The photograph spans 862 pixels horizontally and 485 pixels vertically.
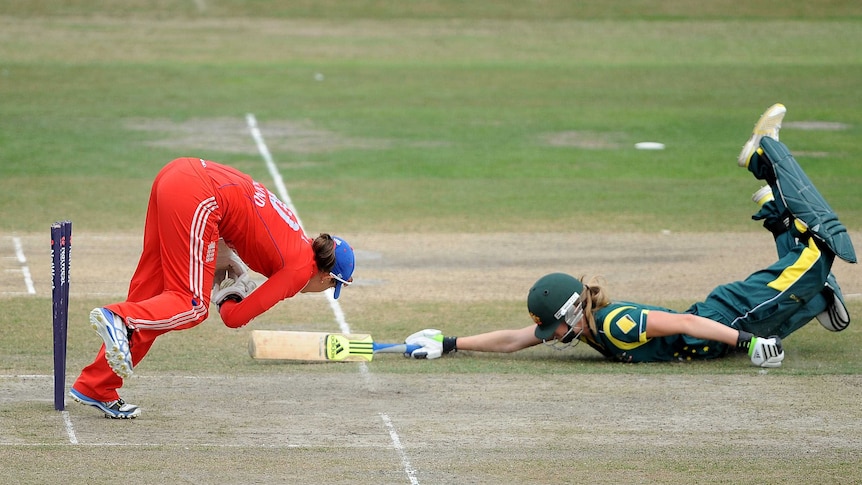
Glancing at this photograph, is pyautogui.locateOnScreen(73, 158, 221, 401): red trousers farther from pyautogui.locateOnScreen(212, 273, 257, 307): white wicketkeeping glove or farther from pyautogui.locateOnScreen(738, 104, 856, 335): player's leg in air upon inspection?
pyautogui.locateOnScreen(738, 104, 856, 335): player's leg in air

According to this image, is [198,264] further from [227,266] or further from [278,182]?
[278,182]

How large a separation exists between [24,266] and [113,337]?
240 inches

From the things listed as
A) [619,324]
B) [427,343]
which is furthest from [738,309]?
[427,343]

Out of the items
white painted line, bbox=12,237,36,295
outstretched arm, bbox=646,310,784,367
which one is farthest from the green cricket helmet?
white painted line, bbox=12,237,36,295

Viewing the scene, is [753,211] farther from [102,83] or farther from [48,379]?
[102,83]

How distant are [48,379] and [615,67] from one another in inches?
891

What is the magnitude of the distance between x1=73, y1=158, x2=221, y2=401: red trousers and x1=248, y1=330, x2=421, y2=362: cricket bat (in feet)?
5.72

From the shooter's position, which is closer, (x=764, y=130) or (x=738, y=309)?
(x=738, y=309)

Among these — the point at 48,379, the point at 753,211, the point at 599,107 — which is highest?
the point at 599,107

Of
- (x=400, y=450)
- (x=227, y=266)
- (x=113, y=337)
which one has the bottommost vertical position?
(x=400, y=450)

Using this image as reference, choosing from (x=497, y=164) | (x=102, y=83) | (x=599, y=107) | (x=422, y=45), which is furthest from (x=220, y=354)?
(x=422, y=45)

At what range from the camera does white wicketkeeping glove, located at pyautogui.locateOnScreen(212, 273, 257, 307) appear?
7852 millimetres

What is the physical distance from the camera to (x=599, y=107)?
24.5m

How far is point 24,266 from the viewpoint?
1251 cm
